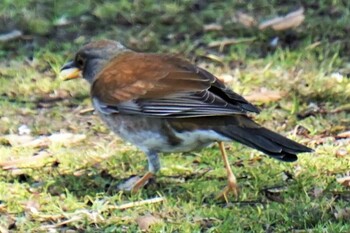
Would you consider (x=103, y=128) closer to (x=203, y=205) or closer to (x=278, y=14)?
(x=203, y=205)

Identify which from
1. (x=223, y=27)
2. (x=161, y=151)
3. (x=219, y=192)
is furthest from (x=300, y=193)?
(x=223, y=27)

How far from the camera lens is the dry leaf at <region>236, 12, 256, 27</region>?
389 inches

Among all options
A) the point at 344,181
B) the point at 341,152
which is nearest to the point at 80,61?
the point at 341,152

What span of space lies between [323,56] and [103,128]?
2.26 m

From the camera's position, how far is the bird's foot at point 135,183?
6.59 m

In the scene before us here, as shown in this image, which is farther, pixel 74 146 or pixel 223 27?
pixel 223 27

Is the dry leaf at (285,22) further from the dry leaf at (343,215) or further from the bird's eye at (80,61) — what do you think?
the dry leaf at (343,215)

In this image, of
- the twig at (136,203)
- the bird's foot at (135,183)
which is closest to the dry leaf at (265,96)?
the bird's foot at (135,183)

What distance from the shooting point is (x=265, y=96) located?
27.3 ft

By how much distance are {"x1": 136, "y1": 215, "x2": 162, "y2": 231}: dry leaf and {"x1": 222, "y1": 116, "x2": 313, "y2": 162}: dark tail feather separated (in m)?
0.68

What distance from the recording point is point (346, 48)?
9.23m

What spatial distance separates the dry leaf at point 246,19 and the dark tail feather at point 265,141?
364cm

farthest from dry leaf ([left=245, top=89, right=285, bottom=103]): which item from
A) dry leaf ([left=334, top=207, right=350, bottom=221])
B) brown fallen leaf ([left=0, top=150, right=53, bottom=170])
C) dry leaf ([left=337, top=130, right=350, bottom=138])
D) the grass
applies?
dry leaf ([left=334, top=207, right=350, bottom=221])

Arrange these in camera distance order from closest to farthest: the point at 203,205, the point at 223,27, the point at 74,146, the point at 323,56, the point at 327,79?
the point at 203,205 → the point at 74,146 → the point at 327,79 → the point at 323,56 → the point at 223,27
